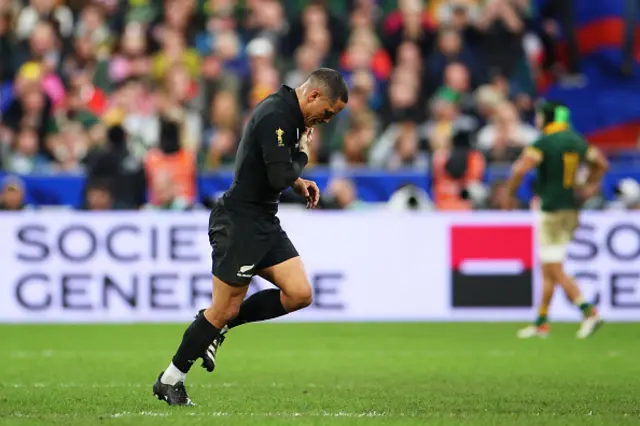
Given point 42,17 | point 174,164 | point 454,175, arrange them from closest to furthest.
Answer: point 454,175
point 174,164
point 42,17

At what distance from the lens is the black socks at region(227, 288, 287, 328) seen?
9383 millimetres

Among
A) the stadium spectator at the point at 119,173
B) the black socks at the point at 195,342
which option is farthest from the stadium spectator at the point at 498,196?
the black socks at the point at 195,342

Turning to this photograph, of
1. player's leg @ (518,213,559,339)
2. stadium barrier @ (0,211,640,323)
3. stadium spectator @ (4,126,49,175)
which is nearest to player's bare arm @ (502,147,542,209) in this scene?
player's leg @ (518,213,559,339)

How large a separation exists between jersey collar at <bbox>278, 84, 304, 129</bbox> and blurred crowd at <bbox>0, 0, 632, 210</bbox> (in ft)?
29.7

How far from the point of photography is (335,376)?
37.1ft

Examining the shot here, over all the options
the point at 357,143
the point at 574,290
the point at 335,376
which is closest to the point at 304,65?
the point at 357,143

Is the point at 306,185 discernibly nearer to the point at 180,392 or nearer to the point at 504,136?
the point at 180,392

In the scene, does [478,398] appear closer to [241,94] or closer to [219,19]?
[241,94]

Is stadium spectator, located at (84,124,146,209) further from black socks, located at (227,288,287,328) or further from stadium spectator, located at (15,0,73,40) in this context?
black socks, located at (227,288,287,328)


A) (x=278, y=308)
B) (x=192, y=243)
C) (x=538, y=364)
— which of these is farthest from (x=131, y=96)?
(x=278, y=308)

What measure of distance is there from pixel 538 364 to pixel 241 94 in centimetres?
888

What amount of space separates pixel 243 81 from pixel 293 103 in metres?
11.5

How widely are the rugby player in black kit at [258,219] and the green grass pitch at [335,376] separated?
44cm

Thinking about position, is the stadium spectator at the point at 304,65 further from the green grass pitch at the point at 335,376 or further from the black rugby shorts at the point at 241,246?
the black rugby shorts at the point at 241,246
